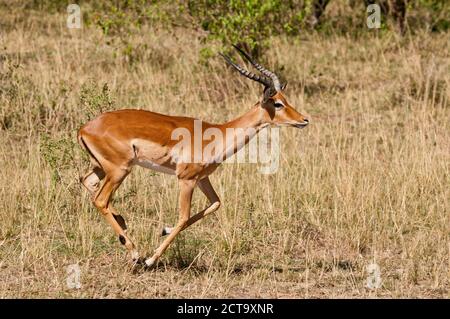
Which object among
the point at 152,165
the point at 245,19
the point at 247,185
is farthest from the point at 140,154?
the point at 245,19

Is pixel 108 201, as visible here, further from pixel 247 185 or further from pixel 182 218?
pixel 247 185

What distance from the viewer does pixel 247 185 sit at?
841cm

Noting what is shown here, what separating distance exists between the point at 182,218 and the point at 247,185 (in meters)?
1.84

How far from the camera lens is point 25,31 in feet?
46.2

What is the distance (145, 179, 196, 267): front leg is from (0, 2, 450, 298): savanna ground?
145 millimetres

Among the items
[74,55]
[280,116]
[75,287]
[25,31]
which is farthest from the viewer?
[25,31]

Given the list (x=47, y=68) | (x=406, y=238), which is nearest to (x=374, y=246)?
(x=406, y=238)

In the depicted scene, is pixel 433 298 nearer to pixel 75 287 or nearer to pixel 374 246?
pixel 374 246

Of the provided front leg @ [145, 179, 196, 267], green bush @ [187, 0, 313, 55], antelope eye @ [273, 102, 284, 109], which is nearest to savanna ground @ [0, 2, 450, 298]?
front leg @ [145, 179, 196, 267]

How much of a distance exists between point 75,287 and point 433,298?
228cm

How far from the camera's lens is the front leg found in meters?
6.57

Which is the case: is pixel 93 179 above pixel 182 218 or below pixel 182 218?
above

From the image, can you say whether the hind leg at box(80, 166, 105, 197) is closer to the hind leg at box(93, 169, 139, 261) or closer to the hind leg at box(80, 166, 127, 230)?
the hind leg at box(80, 166, 127, 230)

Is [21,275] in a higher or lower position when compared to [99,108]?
lower
